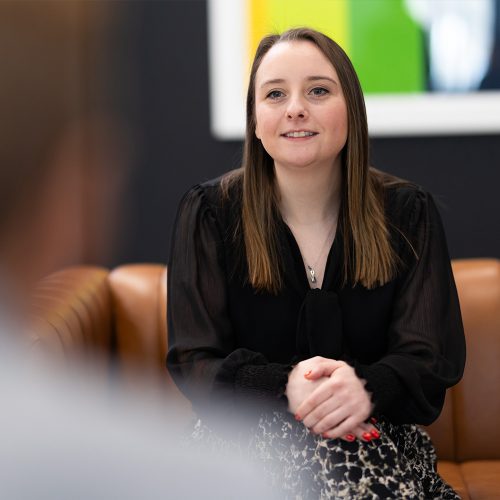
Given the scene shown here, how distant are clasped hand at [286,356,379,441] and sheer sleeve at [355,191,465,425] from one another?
0.03m

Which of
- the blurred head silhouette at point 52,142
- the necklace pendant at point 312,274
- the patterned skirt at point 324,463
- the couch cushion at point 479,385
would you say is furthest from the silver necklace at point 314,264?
the blurred head silhouette at point 52,142

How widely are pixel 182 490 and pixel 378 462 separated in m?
0.41

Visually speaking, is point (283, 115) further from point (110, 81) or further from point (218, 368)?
point (110, 81)

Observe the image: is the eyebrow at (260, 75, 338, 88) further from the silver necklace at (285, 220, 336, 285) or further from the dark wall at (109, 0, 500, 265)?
the dark wall at (109, 0, 500, 265)

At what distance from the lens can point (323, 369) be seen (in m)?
1.60

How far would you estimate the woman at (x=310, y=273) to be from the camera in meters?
1.66

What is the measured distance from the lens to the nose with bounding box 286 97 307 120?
5.62 ft

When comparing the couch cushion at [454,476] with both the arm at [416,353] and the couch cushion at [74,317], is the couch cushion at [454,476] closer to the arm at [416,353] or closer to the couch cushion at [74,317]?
the arm at [416,353]

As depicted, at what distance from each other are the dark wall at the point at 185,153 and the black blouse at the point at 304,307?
0.89m

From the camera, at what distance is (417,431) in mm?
1786

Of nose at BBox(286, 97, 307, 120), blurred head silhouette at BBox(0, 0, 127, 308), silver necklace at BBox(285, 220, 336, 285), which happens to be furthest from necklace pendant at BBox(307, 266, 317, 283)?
blurred head silhouette at BBox(0, 0, 127, 308)

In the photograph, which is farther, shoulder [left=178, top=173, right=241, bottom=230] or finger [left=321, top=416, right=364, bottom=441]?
shoulder [left=178, top=173, right=241, bottom=230]

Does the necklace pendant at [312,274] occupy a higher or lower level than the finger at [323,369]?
higher

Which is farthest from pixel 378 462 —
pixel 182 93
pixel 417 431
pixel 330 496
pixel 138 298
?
pixel 182 93
